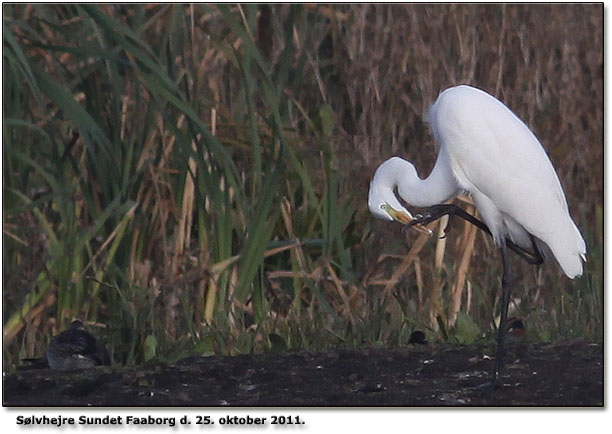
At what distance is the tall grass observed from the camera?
510cm

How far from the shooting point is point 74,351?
183 inches

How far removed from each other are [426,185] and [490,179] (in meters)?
0.26

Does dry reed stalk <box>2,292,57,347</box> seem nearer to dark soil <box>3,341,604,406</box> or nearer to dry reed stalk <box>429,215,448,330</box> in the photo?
dark soil <box>3,341,604,406</box>

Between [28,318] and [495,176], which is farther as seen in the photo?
[28,318]

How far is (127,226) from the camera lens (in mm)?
5312

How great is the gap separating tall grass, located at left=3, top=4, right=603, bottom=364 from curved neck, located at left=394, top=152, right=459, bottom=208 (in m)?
0.54

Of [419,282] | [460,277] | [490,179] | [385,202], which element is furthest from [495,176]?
[419,282]

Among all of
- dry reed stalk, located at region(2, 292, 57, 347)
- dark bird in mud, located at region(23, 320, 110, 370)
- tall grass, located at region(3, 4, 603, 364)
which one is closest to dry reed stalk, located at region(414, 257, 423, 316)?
tall grass, located at region(3, 4, 603, 364)

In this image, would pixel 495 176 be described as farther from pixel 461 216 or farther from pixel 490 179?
pixel 461 216

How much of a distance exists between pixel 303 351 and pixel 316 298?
61 centimetres

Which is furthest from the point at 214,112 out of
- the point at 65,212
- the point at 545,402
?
the point at 545,402

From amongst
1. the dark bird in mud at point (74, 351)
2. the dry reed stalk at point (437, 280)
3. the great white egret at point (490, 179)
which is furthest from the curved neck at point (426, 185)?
the dark bird in mud at point (74, 351)

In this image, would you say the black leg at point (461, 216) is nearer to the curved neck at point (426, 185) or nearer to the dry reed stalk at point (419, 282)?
the curved neck at point (426, 185)

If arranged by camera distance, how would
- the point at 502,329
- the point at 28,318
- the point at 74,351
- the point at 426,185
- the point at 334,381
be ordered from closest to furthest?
1. the point at 334,381
2. the point at 502,329
3. the point at 74,351
4. the point at 426,185
5. the point at 28,318
